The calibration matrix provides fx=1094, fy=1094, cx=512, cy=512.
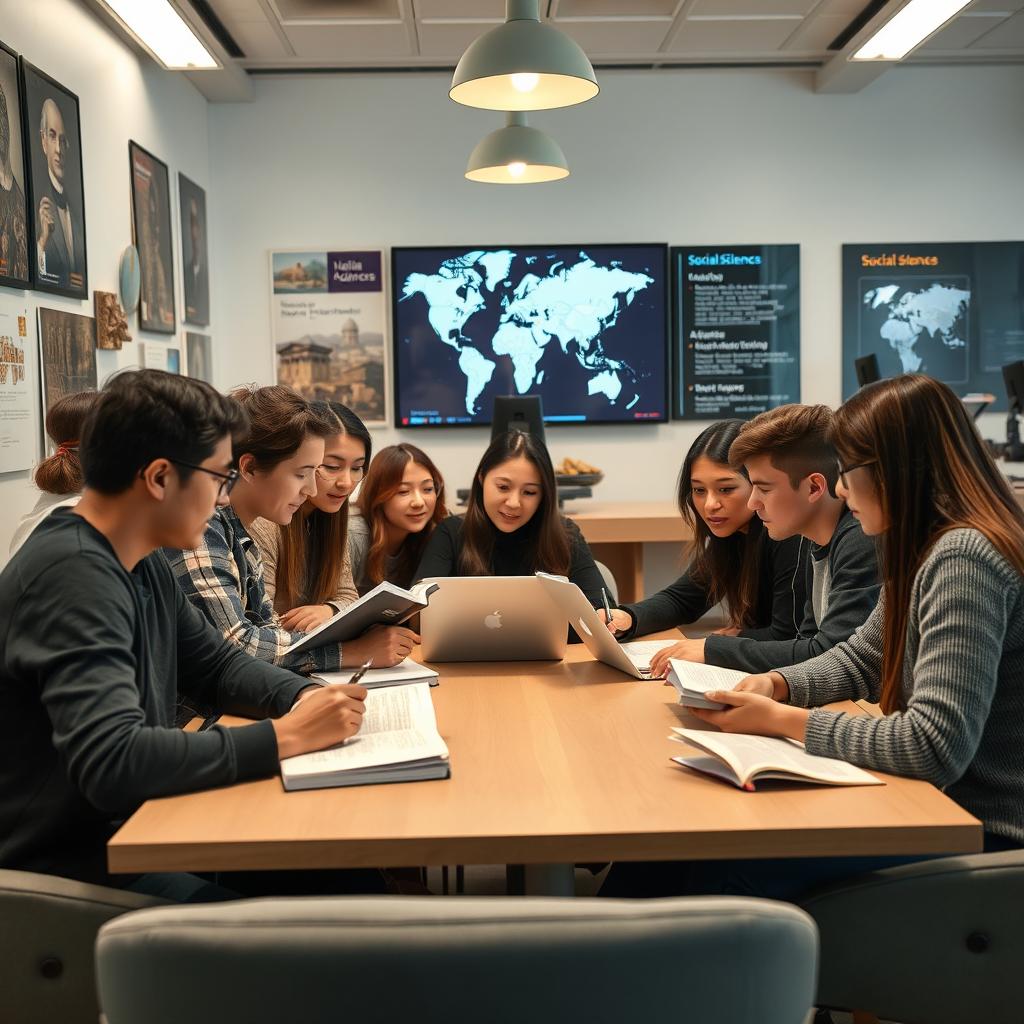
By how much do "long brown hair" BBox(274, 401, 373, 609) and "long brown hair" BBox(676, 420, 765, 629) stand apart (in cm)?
88

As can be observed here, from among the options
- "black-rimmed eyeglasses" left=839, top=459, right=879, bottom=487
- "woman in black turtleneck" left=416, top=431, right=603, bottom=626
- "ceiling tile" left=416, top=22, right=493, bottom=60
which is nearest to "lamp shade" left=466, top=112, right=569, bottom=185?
"ceiling tile" left=416, top=22, right=493, bottom=60

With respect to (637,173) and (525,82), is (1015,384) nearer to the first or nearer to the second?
(637,173)

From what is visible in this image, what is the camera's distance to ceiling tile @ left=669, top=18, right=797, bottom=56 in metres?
4.88

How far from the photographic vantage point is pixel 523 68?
260cm

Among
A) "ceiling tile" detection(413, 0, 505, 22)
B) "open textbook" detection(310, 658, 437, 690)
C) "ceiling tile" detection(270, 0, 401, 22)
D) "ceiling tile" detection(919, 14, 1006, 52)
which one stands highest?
"ceiling tile" detection(919, 14, 1006, 52)

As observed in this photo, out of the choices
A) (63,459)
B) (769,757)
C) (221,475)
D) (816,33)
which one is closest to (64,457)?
(63,459)

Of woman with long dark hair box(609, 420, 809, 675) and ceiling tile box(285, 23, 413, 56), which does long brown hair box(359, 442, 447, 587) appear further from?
ceiling tile box(285, 23, 413, 56)

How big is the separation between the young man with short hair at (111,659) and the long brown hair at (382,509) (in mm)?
1751

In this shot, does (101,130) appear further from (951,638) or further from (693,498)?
(951,638)

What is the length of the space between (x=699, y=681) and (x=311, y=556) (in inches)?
54.2

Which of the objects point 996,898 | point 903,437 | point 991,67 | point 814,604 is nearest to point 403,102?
point 991,67

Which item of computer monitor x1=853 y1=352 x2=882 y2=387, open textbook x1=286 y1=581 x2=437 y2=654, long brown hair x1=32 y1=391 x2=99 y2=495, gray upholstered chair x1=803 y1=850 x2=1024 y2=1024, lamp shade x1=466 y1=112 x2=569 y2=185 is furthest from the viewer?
computer monitor x1=853 y1=352 x2=882 y2=387

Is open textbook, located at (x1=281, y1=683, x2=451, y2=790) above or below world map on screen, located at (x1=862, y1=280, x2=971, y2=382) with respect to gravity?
below

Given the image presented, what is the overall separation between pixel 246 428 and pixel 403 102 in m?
4.53
